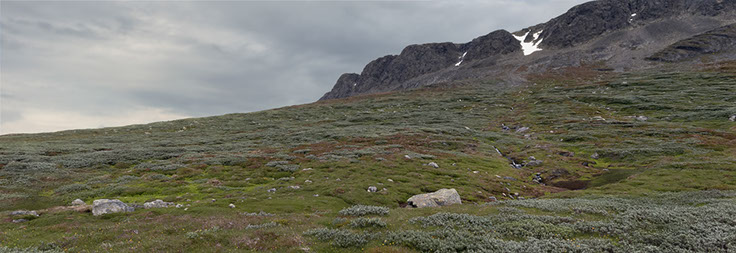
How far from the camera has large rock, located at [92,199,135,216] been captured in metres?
18.3

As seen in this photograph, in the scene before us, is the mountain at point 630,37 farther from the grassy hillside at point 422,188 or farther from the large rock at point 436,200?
the large rock at point 436,200

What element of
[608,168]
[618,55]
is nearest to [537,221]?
[608,168]

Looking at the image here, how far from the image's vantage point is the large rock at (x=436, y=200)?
2175cm

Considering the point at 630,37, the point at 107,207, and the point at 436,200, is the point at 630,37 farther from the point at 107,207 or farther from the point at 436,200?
the point at 107,207

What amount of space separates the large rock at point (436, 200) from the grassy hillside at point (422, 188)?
2.09 m

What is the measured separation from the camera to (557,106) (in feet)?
286

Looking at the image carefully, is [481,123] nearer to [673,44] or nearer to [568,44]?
[673,44]

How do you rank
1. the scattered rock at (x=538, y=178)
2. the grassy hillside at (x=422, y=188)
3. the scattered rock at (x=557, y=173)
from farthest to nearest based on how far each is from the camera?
the scattered rock at (x=557, y=173) → the scattered rock at (x=538, y=178) → the grassy hillside at (x=422, y=188)

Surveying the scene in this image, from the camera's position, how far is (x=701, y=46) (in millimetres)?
139875

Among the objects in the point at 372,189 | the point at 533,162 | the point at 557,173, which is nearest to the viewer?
the point at 372,189

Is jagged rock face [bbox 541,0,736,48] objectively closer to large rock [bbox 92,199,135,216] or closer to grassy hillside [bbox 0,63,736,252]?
grassy hillside [bbox 0,63,736,252]

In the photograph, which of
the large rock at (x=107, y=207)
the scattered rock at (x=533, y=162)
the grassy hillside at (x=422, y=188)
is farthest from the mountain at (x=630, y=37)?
the large rock at (x=107, y=207)

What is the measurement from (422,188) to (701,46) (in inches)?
7587

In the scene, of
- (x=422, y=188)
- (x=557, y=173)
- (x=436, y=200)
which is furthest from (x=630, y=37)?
(x=436, y=200)
